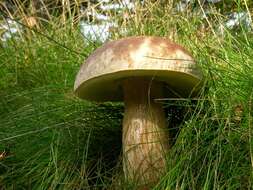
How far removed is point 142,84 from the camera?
4.53 ft

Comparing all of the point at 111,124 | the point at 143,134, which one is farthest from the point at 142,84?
the point at 111,124

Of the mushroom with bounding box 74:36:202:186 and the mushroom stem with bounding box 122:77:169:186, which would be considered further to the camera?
the mushroom stem with bounding box 122:77:169:186

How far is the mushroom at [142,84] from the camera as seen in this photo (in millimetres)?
1229

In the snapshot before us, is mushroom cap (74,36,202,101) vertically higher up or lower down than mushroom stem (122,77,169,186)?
higher up

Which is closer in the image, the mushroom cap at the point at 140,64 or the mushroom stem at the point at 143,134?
the mushroom cap at the point at 140,64

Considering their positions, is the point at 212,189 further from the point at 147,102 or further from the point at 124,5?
the point at 124,5

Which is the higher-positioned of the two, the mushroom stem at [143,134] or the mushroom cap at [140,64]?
the mushroom cap at [140,64]

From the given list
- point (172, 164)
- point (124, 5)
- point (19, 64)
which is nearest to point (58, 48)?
point (19, 64)

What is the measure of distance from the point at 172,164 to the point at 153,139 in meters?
0.13

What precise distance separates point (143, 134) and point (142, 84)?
0.14 m

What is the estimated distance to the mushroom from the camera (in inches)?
48.4

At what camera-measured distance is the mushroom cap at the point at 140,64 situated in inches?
47.9

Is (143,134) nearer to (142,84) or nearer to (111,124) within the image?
(142,84)

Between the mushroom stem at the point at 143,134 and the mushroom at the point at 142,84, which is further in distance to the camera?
the mushroom stem at the point at 143,134
